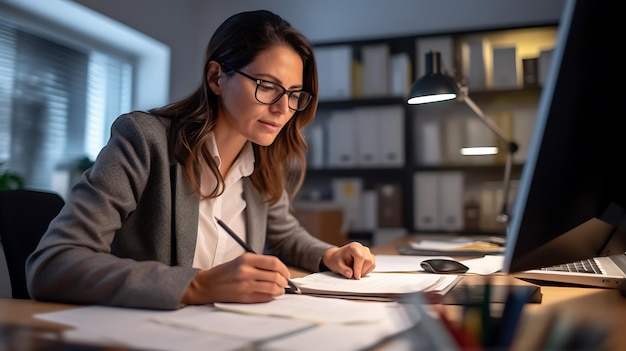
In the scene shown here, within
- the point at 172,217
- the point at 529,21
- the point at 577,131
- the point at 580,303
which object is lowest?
the point at 580,303

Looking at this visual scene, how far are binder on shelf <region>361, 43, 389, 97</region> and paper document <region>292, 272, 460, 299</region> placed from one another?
2.08 metres

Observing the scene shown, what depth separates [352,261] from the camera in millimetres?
1077

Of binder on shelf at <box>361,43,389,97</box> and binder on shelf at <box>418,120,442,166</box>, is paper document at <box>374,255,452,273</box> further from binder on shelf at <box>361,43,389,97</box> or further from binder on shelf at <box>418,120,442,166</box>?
binder on shelf at <box>361,43,389,97</box>

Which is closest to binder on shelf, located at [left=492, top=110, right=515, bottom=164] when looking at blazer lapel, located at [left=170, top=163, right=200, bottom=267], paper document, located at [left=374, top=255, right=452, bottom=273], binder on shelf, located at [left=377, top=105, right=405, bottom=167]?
binder on shelf, located at [left=377, top=105, right=405, bottom=167]

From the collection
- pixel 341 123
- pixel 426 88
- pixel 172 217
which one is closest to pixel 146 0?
pixel 341 123

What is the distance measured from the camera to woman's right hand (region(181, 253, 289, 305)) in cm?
73

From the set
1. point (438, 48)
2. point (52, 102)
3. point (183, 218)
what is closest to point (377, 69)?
point (438, 48)

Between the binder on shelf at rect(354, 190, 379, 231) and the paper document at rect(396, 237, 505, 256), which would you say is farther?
the binder on shelf at rect(354, 190, 379, 231)

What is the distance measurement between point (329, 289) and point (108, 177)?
44 cm

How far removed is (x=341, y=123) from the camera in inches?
118

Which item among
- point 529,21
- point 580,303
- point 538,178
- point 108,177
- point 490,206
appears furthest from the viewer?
point 529,21

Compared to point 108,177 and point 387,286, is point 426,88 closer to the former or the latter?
point 387,286

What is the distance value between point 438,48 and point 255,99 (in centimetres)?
201

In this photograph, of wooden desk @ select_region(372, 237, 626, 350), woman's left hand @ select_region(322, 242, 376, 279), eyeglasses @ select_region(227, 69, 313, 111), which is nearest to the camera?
wooden desk @ select_region(372, 237, 626, 350)
